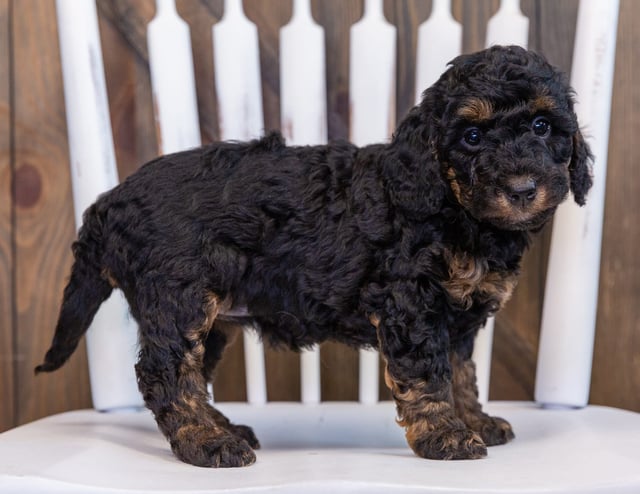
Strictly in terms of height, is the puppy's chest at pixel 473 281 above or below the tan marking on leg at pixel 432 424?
above

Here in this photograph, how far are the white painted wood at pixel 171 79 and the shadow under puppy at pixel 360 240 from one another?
1.15ft

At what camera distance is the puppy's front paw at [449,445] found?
175cm

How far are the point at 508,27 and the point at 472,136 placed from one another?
0.72 metres

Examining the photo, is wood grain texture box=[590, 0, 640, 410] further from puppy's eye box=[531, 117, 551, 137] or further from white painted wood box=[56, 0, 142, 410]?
white painted wood box=[56, 0, 142, 410]

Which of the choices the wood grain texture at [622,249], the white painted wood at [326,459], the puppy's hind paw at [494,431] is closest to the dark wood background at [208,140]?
the wood grain texture at [622,249]

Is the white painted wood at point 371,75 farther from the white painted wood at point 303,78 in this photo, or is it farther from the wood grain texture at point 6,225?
the wood grain texture at point 6,225

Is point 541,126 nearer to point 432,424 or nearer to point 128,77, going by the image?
point 432,424

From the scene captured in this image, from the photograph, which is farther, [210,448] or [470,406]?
[470,406]

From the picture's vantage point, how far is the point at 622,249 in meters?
2.62

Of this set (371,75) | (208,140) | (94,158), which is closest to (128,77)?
(208,140)

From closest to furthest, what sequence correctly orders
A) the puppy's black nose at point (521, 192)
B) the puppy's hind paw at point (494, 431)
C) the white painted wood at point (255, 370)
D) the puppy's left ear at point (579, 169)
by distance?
1. the puppy's black nose at point (521, 192)
2. the puppy's left ear at point (579, 169)
3. the puppy's hind paw at point (494, 431)
4. the white painted wood at point (255, 370)

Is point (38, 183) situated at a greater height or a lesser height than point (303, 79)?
lesser

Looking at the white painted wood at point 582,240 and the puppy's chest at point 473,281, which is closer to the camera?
the puppy's chest at point 473,281

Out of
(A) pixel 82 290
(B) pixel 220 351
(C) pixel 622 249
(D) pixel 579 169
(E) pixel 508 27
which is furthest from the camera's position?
(C) pixel 622 249
